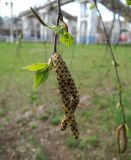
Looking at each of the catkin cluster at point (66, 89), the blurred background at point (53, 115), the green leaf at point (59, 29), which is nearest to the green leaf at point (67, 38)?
the green leaf at point (59, 29)

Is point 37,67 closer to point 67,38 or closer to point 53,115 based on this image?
point 67,38

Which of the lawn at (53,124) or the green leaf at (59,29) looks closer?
the green leaf at (59,29)

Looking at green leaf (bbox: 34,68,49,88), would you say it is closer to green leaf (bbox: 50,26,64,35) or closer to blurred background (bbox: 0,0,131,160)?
green leaf (bbox: 50,26,64,35)

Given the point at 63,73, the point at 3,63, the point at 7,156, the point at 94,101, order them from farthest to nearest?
the point at 3,63
the point at 94,101
the point at 7,156
the point at 63,73

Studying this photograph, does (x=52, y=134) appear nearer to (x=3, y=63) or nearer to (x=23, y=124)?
(x=23, y=124)

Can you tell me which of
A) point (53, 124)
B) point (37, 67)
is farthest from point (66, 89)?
point (53, 124)

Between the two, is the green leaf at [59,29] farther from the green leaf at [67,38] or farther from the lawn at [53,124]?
the lawn at [53,124]

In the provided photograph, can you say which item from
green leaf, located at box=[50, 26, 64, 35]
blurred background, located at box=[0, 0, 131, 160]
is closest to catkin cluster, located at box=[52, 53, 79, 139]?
green leaf, located at box=[50, 26, 64, 35]

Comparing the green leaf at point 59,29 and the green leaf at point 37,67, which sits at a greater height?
the green leaf at point 59,29

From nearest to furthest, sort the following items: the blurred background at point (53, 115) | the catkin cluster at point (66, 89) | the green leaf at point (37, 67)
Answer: the catkin cluster at point (66, 89)
the green leaf at point (37, 67)
the blurred background at point (53, 115)

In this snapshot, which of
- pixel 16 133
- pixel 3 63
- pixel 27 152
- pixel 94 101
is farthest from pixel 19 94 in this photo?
pixel 3 63

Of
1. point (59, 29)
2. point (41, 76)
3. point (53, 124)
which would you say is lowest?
point (53, 124)
